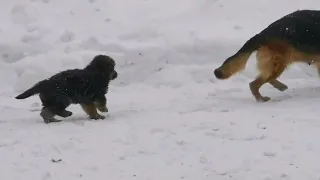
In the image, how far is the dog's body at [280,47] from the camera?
857 centimetres

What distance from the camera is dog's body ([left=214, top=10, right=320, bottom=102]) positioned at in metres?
8.57

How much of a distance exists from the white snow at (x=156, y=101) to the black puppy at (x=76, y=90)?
0.23 metres

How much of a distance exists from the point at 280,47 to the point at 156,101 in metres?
2.03

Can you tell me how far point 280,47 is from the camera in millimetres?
8570

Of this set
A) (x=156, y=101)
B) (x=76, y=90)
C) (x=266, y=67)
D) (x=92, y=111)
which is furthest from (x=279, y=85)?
(x=76, y=90)

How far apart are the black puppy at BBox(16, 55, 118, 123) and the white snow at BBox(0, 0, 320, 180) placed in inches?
9.2

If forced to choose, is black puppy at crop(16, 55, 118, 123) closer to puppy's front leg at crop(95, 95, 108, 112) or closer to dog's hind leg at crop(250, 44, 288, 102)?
puppy's front leg at crop(95, 95, 108, 112)

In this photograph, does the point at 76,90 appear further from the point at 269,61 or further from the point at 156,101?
the point at 269,61

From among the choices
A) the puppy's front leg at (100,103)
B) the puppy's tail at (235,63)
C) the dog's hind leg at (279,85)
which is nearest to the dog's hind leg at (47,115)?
the puppy's front leg at (100,103)

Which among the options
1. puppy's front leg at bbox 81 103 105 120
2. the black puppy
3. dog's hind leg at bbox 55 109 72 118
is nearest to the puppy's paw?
the black puppy

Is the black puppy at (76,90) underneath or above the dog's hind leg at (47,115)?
above

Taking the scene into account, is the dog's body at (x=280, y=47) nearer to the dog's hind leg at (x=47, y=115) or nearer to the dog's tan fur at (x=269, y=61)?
the dog's tan fur at (x=269, y=61)

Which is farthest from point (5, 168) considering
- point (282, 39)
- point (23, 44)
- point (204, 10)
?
point (204, 10)

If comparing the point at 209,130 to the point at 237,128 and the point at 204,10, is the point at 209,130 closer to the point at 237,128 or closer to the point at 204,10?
the point at 237,128
